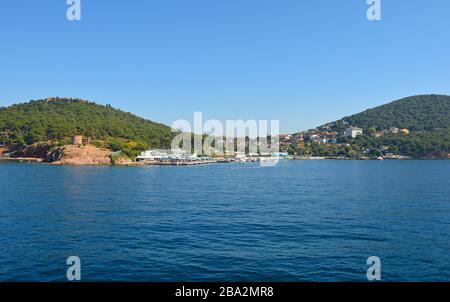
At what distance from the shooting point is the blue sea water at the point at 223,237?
28.9m

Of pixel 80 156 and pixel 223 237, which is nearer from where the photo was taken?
pixel 223 237

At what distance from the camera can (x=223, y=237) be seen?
38.8m

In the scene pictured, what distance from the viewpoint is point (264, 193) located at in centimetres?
7619

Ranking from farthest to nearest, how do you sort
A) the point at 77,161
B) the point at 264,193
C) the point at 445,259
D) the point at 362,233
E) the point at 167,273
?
the point at 77,161, the point at 264,193, the point at 362,233, the point at 445,259, the point at 167,273

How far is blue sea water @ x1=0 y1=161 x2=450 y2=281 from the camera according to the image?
94.7 ft

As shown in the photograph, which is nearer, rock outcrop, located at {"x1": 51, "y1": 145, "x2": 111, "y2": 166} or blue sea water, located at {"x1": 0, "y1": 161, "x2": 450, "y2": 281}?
blue sea water, located at {"x1": 0, "y1": 161, "x2": 450, "y2": 281}

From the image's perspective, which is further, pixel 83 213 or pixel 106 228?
pixel 83 213

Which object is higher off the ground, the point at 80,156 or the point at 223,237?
the point at 80,156

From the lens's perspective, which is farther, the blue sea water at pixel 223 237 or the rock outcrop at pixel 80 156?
→ the rock outcrop at pixel 80 156

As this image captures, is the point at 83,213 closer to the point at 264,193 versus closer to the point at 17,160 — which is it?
the point at 264,193

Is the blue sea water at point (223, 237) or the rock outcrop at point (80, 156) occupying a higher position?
the rock outcrop at point (80, 156)

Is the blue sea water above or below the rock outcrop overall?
below

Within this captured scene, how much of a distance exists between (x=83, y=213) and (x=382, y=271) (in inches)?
1543
